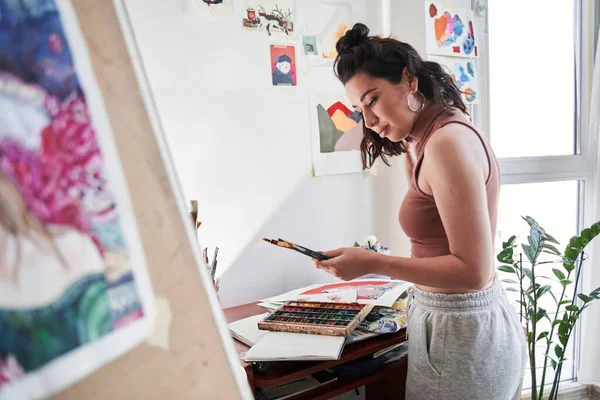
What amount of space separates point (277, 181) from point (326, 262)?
557mm

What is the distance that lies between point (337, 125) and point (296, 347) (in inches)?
34.0

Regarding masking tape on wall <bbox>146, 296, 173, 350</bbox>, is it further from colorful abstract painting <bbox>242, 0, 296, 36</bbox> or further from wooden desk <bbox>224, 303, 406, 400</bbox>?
colorful abstract painting <bbox>242, 0, 296, 36</bbox>

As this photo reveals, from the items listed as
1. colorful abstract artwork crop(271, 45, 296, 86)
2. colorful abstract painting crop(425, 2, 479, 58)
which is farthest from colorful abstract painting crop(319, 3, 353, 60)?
colorful abstract painting crop(425, 2, 479, 58)

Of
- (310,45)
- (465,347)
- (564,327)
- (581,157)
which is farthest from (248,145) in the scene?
(581,157)

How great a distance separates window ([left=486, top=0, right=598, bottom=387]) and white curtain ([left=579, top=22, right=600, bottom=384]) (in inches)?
2.8

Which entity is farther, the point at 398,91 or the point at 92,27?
the point at 398,91

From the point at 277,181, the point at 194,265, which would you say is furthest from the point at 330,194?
the point at 194,265

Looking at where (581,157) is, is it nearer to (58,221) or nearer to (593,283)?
(593,283)

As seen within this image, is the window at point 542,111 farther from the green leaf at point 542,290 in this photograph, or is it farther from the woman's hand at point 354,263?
the woman's hand at point 354,263

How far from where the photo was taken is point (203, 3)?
49.3 inches

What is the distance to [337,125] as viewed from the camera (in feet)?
5.06

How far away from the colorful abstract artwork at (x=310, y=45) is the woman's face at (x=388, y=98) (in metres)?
0.52

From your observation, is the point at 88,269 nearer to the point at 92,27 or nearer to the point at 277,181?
the point at 92,27

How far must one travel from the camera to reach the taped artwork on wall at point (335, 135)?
1501 millimetres
